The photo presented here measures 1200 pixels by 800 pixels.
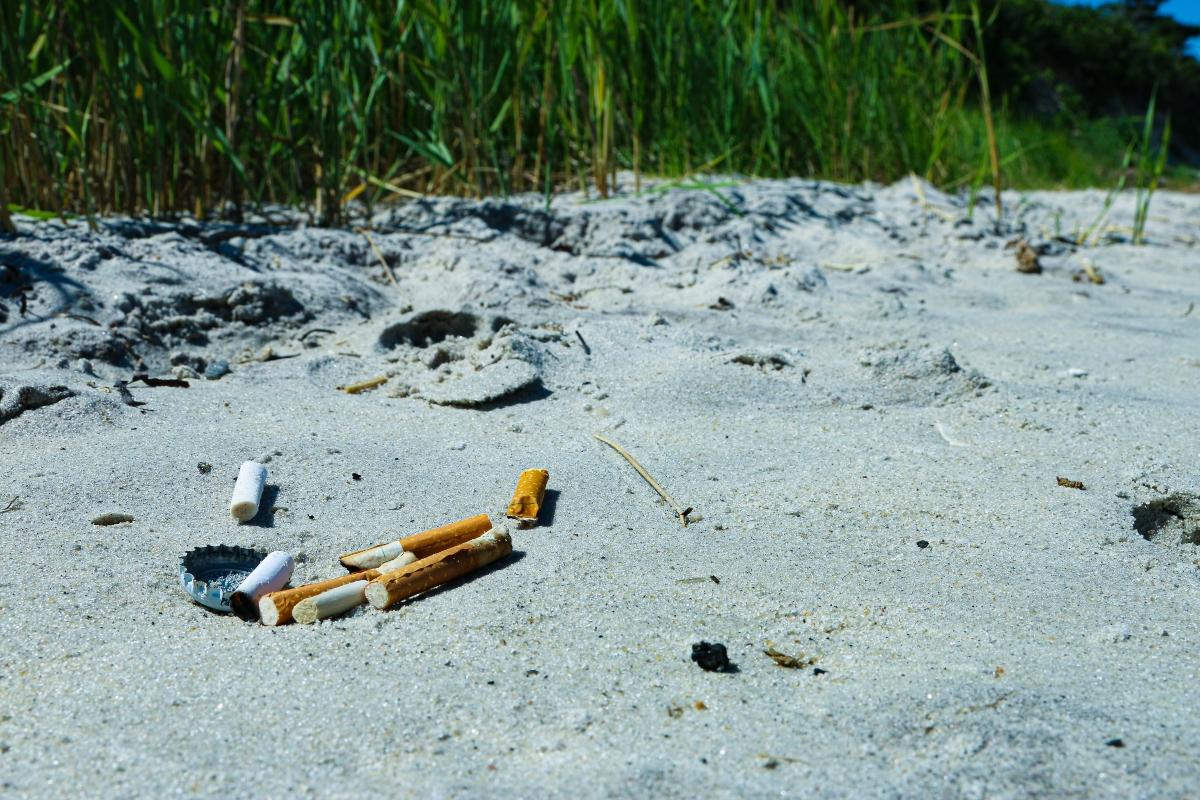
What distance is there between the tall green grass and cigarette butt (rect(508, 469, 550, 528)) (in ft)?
5.13

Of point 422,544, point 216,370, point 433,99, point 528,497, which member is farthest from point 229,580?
point 433,99

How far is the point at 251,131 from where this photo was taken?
3.04 m

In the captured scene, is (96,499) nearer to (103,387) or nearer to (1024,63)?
(103,387)

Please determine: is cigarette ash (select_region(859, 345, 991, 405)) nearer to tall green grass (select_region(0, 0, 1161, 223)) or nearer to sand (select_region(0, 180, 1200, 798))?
sand (select_region(0, 180, 1200, 798))

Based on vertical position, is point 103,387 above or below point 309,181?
below

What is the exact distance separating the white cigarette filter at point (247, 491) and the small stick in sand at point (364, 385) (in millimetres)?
457

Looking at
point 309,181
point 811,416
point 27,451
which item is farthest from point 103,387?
point 309,181

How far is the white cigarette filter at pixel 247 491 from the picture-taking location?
1.50m

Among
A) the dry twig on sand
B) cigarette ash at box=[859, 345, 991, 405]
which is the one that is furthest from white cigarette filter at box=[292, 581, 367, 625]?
the dry twig on sand

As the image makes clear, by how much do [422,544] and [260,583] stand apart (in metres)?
0.22

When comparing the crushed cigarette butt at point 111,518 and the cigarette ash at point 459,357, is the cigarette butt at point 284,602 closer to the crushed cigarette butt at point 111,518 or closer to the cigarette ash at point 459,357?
the crushed cigarette butt at point 111,518

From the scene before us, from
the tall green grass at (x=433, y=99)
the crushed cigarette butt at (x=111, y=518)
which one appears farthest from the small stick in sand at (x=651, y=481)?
the tall green grass at (x=433, y=99)

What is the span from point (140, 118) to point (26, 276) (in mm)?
772

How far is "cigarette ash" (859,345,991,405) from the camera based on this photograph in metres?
2.04
